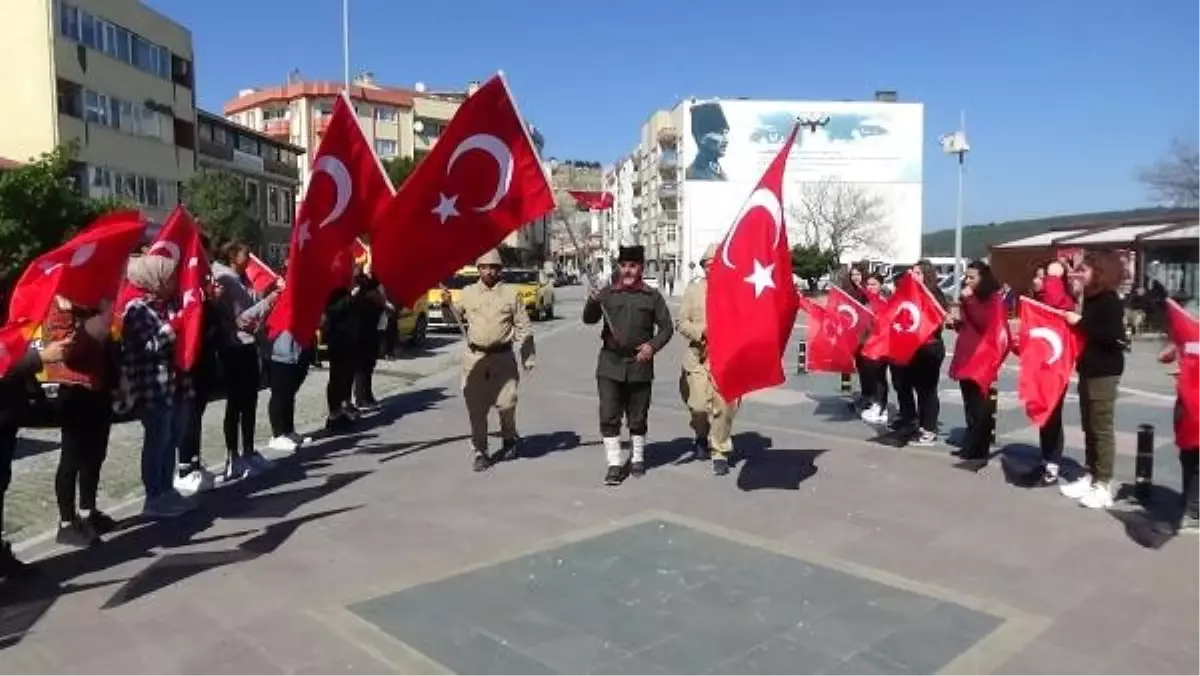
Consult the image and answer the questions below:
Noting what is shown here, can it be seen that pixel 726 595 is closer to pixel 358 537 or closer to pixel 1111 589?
pixel 1111 589

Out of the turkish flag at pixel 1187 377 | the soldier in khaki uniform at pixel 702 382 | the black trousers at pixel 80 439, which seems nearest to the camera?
the black trousers at pixel 80 439

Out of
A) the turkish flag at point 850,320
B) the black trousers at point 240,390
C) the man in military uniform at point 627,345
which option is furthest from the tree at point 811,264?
the black trousers at point 240,390

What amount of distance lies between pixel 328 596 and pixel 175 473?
323 cm

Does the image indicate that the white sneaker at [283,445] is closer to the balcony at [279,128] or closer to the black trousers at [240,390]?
the black trousers at [240,390]

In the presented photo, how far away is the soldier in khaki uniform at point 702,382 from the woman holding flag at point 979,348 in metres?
2.07

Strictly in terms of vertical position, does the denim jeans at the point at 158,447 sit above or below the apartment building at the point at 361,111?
below

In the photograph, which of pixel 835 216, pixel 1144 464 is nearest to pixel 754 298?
pixel 1144 464

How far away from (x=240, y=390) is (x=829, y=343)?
5968mm

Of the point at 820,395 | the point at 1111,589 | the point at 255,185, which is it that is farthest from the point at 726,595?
the point at 255,185

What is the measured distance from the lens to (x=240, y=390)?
7867mm

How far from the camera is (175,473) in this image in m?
7.55

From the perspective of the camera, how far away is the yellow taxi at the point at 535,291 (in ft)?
102

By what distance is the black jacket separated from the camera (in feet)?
21.4

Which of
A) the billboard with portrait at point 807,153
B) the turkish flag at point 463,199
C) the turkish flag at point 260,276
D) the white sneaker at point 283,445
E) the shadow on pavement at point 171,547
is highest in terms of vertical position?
the billboard with portrait at point 807,153
